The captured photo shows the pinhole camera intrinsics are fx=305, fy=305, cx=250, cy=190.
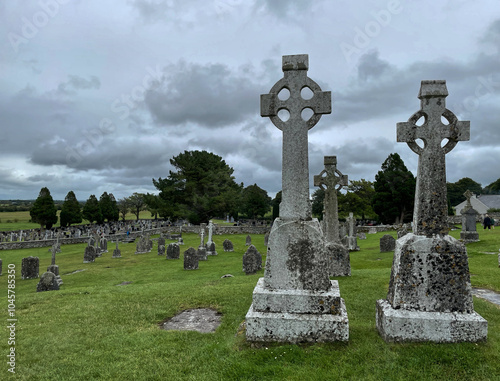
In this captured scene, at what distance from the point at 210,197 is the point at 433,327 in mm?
50662

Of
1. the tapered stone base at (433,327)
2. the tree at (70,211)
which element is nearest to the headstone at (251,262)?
the tapered stone base at (433,327)

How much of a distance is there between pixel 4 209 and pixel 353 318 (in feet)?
383

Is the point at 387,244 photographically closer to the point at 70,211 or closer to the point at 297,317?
the point at 297,317

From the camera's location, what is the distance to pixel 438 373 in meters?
3.50

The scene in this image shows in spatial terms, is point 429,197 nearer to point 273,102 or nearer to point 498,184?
point 273,102

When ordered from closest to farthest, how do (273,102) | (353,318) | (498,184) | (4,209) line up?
(273,102), (353,318), (498,184), (4,209)

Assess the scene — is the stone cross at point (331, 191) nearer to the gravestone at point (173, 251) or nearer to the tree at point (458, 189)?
the gravestone at point (173, 251)

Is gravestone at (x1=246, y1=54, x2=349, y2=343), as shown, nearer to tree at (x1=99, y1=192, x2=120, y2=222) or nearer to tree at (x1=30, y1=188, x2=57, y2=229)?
tree at (x1=30, y1=188, x2=57, y2=229)

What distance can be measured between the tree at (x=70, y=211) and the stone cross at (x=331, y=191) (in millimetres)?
54317

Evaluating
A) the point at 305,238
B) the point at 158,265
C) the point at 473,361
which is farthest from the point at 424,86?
the point at 158,265

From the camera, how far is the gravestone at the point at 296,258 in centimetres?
439

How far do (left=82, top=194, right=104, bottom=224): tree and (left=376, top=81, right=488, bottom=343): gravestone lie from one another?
205 feet

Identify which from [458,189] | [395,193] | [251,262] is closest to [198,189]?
[395,193]

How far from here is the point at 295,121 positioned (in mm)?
5062
